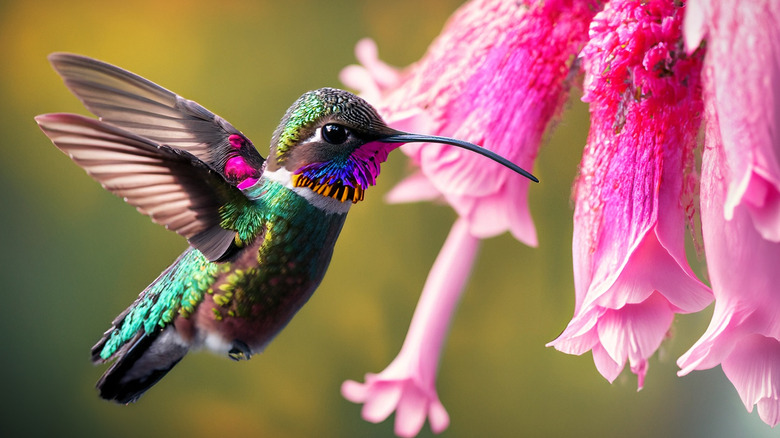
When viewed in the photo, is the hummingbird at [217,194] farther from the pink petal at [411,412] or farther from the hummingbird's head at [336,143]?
the pink petal at [411,412]

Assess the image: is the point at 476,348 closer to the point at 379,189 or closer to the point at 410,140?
the point at 379,189

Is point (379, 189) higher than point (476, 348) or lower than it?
higher

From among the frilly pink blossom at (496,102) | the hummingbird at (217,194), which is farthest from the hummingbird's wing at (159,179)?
the frilly pink blossom at (496,102)

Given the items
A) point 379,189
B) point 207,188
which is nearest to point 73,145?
point 207,188

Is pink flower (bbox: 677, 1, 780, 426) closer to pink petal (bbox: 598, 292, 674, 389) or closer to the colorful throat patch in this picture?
pink petal (bbox: 598, 292, 674, 389)

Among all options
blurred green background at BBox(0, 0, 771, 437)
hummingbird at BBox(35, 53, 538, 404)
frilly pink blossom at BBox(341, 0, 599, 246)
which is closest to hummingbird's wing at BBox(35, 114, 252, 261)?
hummingbird at BBox(35, 53, 538, 404)

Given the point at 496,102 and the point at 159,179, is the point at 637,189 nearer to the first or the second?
Answer: the point at 496,102

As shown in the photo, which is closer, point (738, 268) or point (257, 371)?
point (738, 268)
